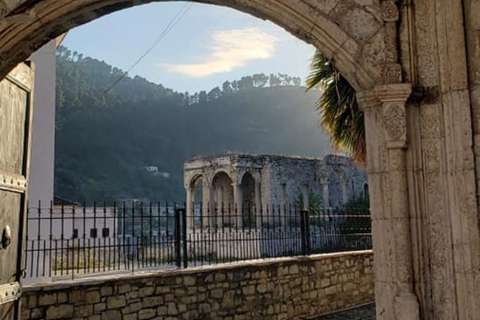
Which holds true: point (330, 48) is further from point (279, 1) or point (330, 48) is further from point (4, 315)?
point (4, 315)

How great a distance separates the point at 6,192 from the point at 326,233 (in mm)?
8179

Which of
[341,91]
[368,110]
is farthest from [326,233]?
[368,110]

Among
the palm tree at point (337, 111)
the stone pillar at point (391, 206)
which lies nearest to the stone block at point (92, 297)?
the palm tree at point (337, 111)

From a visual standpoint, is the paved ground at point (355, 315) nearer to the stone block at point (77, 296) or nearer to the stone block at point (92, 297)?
the stone block at point (92, 297)

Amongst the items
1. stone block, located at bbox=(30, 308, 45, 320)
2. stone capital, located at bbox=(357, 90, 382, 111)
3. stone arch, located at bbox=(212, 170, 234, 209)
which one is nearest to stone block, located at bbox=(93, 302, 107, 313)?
stone block, located at bbox=(30, 308, 45, 320)

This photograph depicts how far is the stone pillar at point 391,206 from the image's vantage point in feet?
8.95

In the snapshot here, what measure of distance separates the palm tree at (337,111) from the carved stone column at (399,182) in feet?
11.2

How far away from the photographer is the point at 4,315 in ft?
10.0

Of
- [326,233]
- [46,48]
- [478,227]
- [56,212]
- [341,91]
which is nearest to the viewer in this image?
[478,227]

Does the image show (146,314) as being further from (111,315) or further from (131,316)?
(111,315)

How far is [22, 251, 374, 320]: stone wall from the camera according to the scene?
5750mm

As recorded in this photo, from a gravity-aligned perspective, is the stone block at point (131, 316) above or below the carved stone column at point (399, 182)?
below

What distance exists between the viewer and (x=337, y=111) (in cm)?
656

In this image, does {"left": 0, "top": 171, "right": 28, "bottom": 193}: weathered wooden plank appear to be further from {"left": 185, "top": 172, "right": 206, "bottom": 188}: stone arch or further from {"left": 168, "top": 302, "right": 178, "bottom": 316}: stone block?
{"left": 185, "top": 172, "right": 206, "bottom": 188}: stone arch
